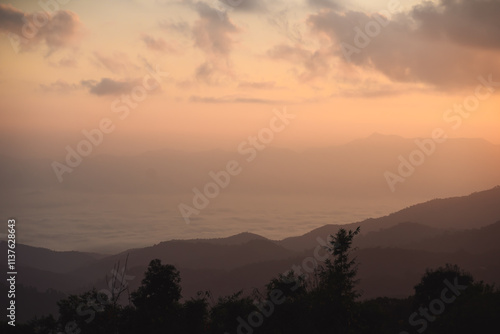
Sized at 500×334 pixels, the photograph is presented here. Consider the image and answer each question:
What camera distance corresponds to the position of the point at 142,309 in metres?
36.5

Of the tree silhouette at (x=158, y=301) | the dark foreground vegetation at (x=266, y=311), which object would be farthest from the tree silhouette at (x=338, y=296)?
the tree silhouette at (x=158, y=301)

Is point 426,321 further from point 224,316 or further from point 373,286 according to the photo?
point 373,286

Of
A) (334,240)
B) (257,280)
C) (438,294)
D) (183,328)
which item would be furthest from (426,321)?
(257,280)

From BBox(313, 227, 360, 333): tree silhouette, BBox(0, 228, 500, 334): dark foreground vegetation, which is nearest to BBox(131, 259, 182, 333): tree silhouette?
BBox(0, 228, 500, 334): dark foreground vegetation

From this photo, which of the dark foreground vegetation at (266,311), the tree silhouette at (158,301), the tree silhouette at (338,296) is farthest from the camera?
the tree silhouette at (158,301)

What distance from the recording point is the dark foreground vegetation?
1259 inches

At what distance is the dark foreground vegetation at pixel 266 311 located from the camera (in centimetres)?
3197

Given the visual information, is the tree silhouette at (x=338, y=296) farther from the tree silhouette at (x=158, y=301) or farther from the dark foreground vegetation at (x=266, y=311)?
the tree silhouette at (x=158, y=301)

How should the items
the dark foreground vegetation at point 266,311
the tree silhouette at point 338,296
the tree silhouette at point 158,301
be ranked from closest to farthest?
the tree silhouette at point 338,296
the dark foreground vegetation at point 266,311
the tree silhouette at point 158,301

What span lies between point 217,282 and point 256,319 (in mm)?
159287

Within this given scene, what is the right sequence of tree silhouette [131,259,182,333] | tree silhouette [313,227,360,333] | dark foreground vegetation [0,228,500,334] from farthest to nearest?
1. tree silhouette [131,259,182,333]
2. dark foreground vegetation [0,228,500,334]
3. tree silhouette [313,227,360,333]

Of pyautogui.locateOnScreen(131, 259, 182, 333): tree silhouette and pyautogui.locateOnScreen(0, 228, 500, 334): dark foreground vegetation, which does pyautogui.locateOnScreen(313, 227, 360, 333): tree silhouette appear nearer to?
pyautogui.locateOnScreen(0, 228, 500, 334): dark foreground vegetation

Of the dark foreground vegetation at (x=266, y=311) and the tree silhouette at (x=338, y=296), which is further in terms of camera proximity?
the dark foreground vegetation at (x=266, y=311)

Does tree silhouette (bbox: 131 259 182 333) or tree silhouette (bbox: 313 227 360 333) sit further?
tree silhouette (bbox: 131 259 182 333)
